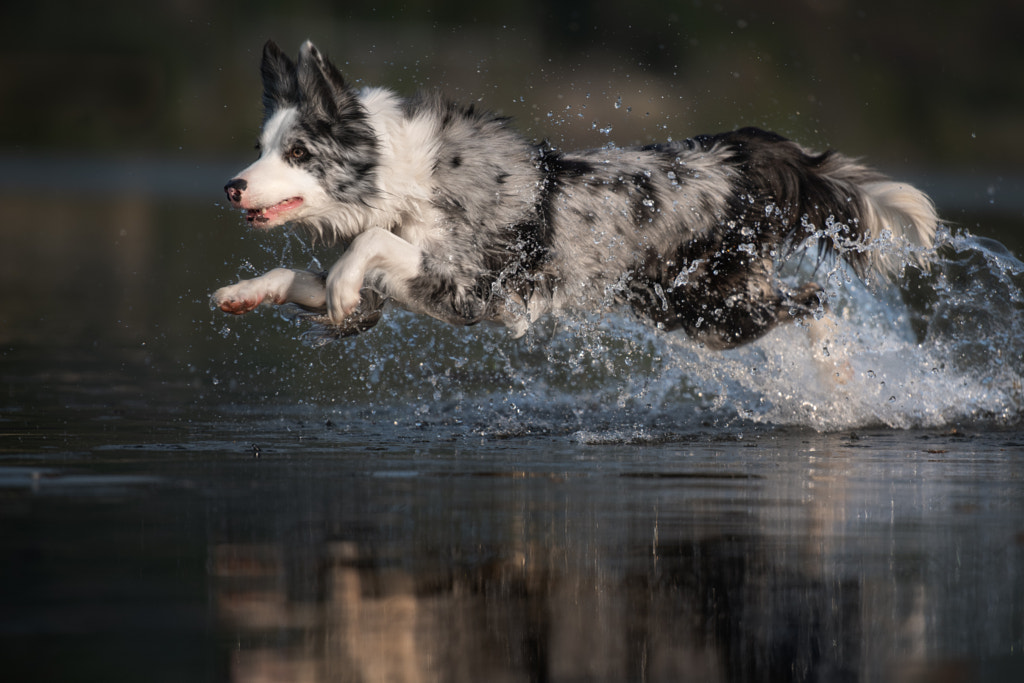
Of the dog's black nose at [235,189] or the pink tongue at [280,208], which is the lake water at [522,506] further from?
the dog's black nose at [235,189]

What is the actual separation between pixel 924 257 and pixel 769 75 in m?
39.5

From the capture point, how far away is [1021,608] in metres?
3.42

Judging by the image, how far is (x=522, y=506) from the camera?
14.6 ft

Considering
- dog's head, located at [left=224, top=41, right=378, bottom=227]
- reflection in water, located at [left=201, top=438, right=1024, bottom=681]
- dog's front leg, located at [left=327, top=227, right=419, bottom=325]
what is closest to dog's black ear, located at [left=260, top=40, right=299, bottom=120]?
dog's head, located at [left=224, top=41, right=378, bottom=227]

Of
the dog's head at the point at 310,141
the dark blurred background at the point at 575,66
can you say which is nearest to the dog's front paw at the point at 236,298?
the dog's head at the point at 310,141

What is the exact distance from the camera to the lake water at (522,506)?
310cm

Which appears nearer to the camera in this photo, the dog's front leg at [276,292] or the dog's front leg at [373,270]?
the dog's front leg at [373,270]

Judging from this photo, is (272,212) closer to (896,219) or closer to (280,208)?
(280,208)

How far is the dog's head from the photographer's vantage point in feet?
19.4

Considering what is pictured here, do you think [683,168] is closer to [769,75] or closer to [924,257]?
[924,257]

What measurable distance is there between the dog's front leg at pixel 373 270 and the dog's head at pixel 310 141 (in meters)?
0.24

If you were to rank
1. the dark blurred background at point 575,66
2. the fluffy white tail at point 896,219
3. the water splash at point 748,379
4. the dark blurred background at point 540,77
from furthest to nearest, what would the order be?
the dark blurred background at point 575,66 < the dark blurred background at point 540,77 < the fluffy white tail at point 896,219 < the water splash at point 748,379

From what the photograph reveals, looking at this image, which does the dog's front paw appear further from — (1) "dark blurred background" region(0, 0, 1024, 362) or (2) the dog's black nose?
(1) "dark blurred background" region(0, 0, 1024, 362)

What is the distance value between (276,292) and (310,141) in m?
0.67
